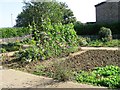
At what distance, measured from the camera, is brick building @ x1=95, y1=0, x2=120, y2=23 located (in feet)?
112

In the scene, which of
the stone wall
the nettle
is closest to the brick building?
the stone wall

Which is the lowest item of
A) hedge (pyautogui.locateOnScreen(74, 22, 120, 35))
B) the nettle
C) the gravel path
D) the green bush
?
the gravel path

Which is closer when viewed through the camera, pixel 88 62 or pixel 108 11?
pixel 88 62

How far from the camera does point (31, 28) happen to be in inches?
557

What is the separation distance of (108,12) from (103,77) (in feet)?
91.8

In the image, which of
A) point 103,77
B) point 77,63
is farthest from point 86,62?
point 103,77

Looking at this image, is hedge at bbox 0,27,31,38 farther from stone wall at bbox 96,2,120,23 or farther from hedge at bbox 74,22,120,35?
stone wall at bbox 96,2,120,23

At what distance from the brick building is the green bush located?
2452 centimetres

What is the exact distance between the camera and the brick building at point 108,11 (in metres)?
34.0

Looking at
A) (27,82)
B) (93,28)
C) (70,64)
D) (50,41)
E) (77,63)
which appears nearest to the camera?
(27,82)

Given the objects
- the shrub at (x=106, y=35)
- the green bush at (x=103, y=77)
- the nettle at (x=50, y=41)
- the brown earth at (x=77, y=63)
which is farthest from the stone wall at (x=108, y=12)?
the green bush at (x=103, y=77)

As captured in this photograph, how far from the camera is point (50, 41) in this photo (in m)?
13.7

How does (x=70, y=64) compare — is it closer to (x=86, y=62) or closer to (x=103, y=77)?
(x=86, y=62)

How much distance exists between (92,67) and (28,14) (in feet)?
47.1
